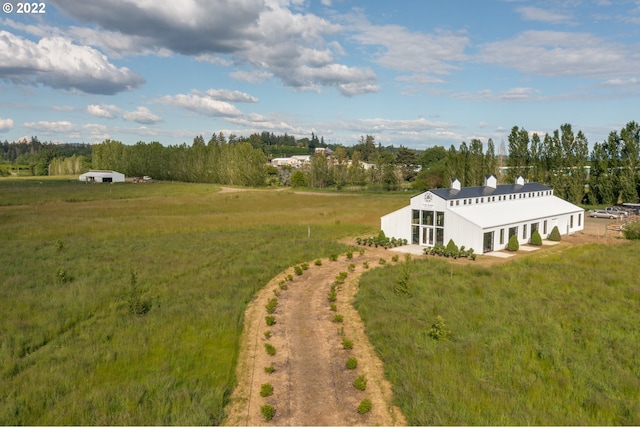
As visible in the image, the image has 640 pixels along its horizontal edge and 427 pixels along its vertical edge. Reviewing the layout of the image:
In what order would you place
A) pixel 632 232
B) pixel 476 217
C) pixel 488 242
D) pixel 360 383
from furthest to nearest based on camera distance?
pixel 632 232 → pixel 476 217 → pixel 488 242 → pixel 360 383

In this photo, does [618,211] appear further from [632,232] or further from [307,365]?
[307,365]

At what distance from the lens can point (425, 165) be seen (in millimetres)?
189750

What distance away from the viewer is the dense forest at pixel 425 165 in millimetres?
74062

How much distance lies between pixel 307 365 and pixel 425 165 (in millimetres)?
181933

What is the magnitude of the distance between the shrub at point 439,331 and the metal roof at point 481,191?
22.7 metres

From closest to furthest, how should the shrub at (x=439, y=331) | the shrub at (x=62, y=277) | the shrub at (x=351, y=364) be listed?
the shrub at (x=351, y=364)
the shrub at (x=439, y=331)
the shrub at (x=62, y=277)

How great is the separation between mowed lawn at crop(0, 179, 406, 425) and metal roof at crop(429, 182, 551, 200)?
36.9 ft

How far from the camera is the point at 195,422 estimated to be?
40.3 feet

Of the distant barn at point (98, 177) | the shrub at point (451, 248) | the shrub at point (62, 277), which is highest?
the distant barn at point (98, 177)

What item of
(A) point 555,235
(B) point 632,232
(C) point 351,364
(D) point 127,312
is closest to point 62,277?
(D) point 127,312

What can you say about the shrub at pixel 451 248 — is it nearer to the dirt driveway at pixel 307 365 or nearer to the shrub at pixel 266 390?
the dirt driveway at pixel 307 365

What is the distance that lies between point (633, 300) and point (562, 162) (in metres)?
63.7

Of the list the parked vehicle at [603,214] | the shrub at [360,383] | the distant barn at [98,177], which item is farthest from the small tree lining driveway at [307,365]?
the distant barn at [98,177]

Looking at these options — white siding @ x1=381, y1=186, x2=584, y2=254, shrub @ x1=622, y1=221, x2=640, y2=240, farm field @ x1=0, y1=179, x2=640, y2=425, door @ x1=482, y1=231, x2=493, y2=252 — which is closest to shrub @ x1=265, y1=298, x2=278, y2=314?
farm field @ x1=0, y1=179, x2=640, y2=425
